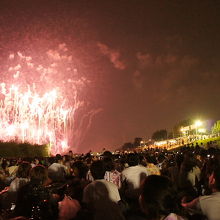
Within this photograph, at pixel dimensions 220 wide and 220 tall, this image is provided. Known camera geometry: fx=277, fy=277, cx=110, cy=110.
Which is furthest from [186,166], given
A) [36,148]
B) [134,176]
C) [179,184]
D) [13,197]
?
[36,148]

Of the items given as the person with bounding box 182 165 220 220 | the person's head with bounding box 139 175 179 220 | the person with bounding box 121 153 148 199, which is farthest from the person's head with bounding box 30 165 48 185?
the person's head with bounding box 139 175 179 220

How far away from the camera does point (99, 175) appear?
201 inches

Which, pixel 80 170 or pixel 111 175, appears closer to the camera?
pixel 80 170

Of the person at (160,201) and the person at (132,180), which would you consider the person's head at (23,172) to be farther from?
the person at (160,201)

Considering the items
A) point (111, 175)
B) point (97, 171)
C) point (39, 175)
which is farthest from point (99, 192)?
point (111, 175)

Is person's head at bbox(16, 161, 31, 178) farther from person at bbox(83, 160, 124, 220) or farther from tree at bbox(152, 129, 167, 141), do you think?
tree at bbox(152, 129, 167, 141)

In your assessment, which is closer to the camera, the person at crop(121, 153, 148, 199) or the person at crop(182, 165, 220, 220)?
the person at crop(182, 165, 220, 220)

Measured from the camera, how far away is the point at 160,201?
292cm

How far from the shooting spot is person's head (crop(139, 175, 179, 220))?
292cm

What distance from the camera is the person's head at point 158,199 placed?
2.92 metres

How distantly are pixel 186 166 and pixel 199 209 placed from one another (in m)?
3.94

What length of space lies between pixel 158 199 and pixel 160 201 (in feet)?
0.09

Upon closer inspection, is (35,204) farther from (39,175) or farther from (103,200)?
(39,175)

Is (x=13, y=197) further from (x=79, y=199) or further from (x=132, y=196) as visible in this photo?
(x=132, y=196)
